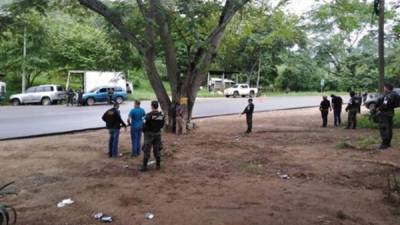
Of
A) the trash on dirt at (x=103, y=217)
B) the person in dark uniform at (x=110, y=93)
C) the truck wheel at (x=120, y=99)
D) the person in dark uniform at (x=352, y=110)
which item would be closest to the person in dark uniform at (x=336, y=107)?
the person in dark uniform at (x=352, y=110)

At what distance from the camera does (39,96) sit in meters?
37.7

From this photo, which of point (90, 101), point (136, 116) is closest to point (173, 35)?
point (136, 116)

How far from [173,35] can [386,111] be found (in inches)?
370

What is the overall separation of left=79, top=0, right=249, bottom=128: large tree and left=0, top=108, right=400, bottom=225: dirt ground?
303 cm

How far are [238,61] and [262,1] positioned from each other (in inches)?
1792

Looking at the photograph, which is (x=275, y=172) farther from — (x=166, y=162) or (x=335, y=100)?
(x=335, y=100)

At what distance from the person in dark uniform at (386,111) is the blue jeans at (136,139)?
21.4 ft

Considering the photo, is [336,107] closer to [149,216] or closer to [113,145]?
[113,145]

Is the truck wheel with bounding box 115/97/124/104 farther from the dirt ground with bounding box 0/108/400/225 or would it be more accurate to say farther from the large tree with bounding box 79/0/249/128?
the dirt ground with bounding box 0/108/400/225

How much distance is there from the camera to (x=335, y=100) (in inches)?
827

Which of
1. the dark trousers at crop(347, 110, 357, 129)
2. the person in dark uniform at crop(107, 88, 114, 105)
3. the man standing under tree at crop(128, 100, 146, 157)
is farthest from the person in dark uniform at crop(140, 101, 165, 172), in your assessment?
the person in dark uniform at crop(107, 88, 114, 105)

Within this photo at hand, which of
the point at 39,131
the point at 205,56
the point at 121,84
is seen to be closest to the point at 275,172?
the point at 205,56

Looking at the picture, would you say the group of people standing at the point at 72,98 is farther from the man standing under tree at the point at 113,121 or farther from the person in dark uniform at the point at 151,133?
the person in dark uniform at the point at 151,133

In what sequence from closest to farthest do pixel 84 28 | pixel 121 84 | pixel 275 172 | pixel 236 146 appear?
pixel 275 172 → pixel 236 146 → pixel 121 84 → pixel 84 28
